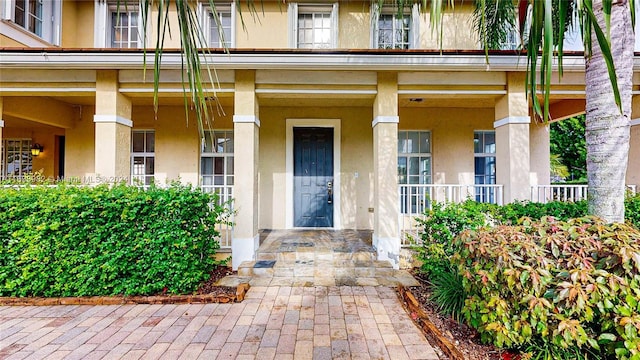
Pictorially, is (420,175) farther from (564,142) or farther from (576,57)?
(564,142)

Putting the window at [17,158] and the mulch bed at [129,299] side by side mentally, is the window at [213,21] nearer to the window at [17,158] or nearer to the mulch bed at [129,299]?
the mulch bed at [129,299]

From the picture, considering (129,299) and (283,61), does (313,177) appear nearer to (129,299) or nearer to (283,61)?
(283,61)

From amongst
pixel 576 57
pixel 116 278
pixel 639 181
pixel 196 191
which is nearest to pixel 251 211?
pixel 196 191

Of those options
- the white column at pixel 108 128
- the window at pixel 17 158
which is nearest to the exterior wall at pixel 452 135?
the white column at pixel 108 128

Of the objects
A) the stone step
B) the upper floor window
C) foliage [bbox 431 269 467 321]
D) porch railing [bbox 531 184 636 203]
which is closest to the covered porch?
the stone step

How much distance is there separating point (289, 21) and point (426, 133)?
13.7ft

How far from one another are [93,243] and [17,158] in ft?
21.6

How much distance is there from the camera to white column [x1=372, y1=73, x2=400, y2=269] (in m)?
4.88

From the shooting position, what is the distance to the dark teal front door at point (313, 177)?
6758mm

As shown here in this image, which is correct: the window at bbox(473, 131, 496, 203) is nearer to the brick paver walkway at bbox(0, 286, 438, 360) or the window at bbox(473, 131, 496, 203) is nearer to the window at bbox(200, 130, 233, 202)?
the brick paver walkway at bbox(0, 286, 438, 360)

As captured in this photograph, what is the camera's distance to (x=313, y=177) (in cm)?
683

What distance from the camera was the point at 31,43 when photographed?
6.15 meters

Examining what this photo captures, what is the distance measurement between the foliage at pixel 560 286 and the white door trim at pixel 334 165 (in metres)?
4.15

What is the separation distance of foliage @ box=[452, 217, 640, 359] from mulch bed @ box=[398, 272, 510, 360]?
0.15 m
